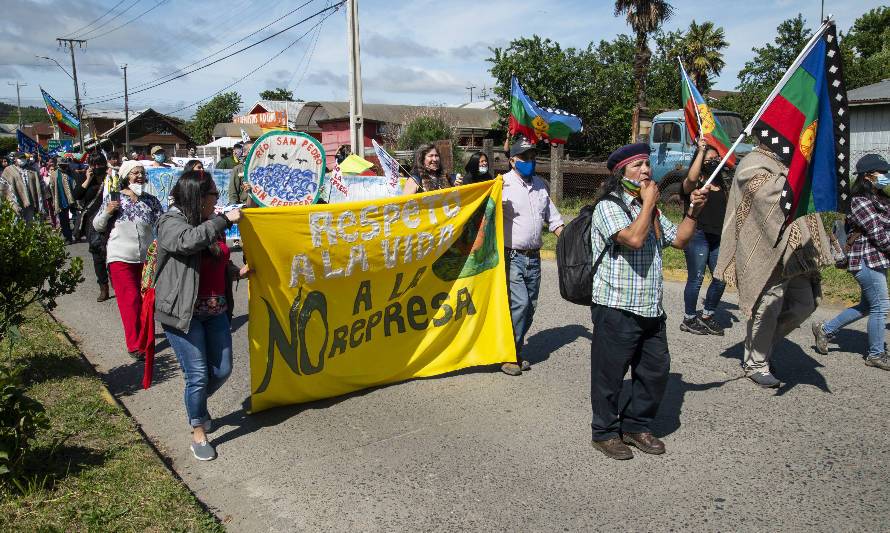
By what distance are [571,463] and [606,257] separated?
123 centimetres

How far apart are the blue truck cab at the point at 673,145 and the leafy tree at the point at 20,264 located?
39.1ft

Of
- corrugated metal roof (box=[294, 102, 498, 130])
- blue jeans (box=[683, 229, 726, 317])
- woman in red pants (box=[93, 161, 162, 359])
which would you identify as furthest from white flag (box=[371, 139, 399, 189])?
corrugated metal roof (box=[294, 102, 498, 130])

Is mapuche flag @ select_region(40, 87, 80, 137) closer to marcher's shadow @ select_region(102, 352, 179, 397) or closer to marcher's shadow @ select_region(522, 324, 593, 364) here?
marcher's shadow @ select_region(102, 352, 179, 397)

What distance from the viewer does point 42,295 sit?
5.46 meters

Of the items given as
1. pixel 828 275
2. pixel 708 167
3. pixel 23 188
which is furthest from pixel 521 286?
→ pixel 23 188

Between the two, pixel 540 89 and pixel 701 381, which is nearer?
pixel 701 381

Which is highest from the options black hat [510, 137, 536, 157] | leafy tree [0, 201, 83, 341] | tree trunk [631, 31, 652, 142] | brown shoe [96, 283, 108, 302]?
tree trunk [631, 31, 652, 142]

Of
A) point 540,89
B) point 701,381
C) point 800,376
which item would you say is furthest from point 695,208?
point 540,89

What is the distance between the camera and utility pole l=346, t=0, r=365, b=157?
16.6 metres

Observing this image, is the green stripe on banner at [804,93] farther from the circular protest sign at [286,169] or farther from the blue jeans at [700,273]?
the circular protest sign at [286,169]

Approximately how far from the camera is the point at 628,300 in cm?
388

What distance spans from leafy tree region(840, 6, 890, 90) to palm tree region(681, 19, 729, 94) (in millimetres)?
5516

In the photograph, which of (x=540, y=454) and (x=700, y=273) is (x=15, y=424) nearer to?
(x=540, y=454)

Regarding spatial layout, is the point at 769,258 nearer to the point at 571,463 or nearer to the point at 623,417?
the point at 623,417
